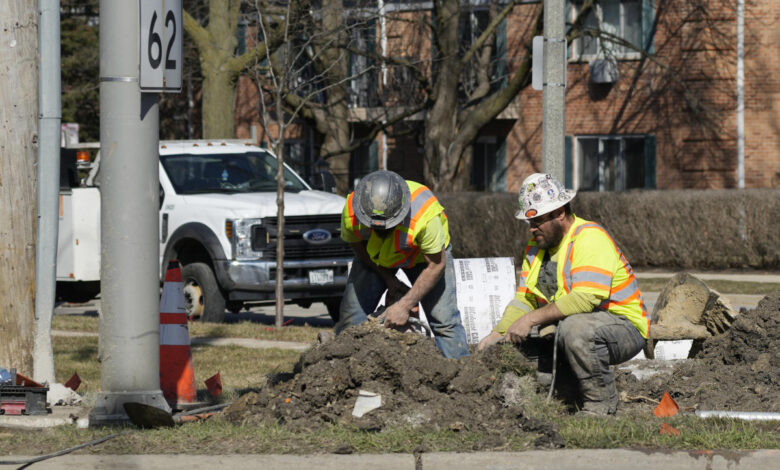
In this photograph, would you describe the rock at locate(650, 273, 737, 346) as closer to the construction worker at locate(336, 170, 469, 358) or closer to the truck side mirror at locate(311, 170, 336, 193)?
the construction worker at locate(336, 170, 469, 358)

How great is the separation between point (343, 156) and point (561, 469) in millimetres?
22614

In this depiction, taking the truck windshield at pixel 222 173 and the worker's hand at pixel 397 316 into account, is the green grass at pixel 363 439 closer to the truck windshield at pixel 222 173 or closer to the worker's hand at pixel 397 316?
the worker's hand at pixel 397 316

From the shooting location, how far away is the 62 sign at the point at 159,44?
656 cm

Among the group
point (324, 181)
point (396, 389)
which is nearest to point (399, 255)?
point (396, 389)

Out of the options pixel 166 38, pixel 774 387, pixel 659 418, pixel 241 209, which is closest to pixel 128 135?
pixel 166 38

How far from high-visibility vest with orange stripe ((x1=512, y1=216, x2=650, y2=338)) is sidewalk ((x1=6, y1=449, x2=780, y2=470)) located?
1.38m

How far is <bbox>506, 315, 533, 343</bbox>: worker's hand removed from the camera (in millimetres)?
6969

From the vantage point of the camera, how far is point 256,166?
14.3 m

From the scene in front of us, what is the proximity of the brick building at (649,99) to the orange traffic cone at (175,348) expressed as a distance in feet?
54.3

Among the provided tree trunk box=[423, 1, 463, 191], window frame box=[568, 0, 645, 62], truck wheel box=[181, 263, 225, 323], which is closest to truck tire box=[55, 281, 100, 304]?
truck wheel box=[181, 263, 225, 323]

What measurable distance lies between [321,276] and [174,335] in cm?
529

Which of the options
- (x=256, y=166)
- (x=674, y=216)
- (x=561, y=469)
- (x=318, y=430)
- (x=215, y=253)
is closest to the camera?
(x=561, y=469)

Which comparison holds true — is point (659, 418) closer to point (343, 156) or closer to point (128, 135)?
point (128, 135)

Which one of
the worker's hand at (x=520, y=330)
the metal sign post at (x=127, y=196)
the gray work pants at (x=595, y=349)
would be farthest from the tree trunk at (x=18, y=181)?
the gray work pants at (x=595, y=349)
